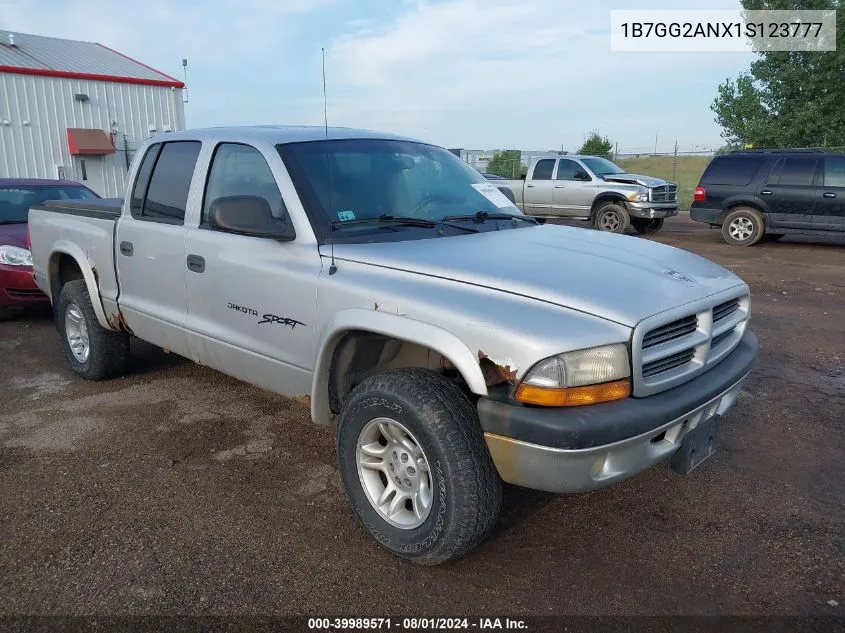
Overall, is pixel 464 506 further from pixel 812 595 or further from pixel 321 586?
pixel 812 595

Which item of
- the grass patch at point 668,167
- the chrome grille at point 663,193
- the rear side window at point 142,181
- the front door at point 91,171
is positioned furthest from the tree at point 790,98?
the rear side window at point 142,181

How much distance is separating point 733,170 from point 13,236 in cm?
1214

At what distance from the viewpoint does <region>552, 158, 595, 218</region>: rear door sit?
14.8 metres

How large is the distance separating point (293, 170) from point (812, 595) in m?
2.97

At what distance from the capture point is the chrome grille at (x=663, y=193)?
557 inches

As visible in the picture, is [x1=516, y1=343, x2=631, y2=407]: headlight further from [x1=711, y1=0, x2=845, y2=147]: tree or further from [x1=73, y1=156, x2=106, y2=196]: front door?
[x1=711, y1=0, x2=845, y2=147]: tree

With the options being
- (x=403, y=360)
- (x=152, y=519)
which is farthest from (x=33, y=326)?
(x=403, y=360)

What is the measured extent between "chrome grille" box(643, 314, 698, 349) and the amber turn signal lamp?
0.22 m

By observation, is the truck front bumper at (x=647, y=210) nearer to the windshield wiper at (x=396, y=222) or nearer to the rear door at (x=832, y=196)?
the rear door at (x=832, y=196)

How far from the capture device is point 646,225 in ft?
49.5

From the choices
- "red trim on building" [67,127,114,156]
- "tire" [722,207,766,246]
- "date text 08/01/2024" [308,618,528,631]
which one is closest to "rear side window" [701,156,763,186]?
"tire" [722,207,766,246]

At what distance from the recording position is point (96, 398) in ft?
15.9

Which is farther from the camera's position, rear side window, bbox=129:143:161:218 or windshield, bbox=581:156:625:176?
windshield, bbox=581:156:625:176

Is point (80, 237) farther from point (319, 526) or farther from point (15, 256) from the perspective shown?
point (319, 526)
